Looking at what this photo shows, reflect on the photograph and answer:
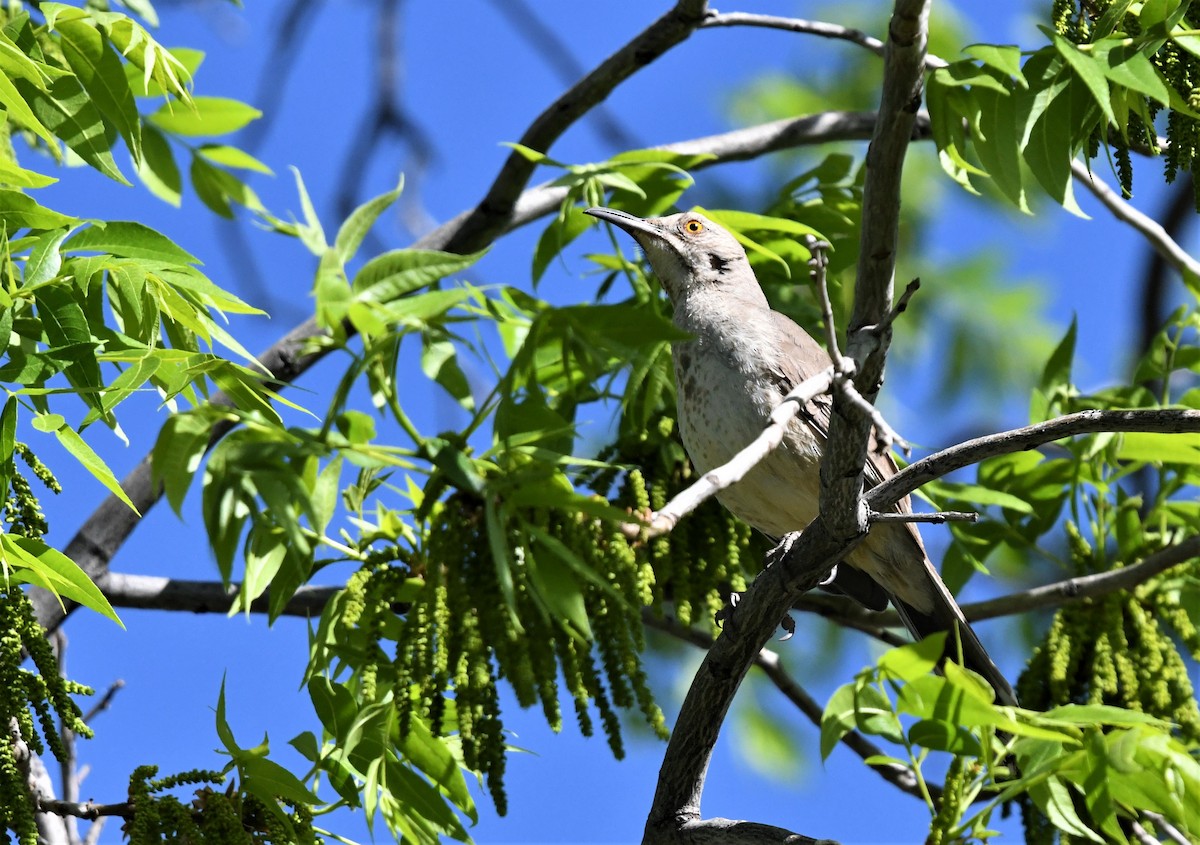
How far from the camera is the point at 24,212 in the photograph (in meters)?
3.48

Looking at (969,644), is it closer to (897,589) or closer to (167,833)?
(897,589)

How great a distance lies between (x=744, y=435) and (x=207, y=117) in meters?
2.60

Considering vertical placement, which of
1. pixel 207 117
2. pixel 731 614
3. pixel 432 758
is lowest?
pixel 432 758

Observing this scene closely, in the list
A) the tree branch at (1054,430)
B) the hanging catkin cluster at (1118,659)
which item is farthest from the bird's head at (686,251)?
the tree branch at (1054,430)

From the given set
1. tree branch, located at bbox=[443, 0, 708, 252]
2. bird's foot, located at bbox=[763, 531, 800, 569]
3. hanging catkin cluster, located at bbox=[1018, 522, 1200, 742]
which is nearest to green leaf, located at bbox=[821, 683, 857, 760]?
bird's foot, located at bbox=[763, 531, 800, 569]

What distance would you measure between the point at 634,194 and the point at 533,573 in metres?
2.97

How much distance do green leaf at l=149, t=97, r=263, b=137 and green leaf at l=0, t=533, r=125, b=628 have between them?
2.47 meters

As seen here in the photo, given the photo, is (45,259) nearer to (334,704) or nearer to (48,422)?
(48,422)

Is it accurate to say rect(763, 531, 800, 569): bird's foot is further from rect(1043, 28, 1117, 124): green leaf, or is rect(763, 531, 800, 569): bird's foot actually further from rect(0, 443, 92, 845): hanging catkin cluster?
rect(0, 443, 92, 845): hanging catkin cluster

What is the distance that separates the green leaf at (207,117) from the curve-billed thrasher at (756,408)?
5.03 feet

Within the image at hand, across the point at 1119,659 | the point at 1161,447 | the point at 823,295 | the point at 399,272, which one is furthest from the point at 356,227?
the point at 1119,659

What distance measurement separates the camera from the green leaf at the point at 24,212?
11.4 feet

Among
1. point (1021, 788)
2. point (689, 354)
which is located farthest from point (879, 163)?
point (689, 354)

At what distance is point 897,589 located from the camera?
18.6ft
